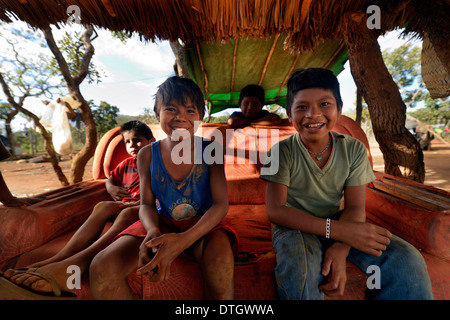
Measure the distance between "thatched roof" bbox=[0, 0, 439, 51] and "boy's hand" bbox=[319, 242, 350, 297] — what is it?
182 cm

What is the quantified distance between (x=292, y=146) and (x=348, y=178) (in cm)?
33

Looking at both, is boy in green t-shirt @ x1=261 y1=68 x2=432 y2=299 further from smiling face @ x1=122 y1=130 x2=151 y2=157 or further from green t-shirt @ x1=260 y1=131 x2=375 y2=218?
smiling face @ x1=122 y1=130 x2=151 y2=157

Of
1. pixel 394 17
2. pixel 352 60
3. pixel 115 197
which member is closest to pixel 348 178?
pixel 115 197

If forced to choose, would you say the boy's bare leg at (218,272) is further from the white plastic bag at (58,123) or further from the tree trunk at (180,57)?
the white plastic bag at (58,123)

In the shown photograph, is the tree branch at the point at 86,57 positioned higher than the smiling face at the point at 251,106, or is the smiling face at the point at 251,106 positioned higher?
the tree branch at the point at 86,57

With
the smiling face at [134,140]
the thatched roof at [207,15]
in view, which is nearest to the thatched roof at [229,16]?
the thatched roof at [207,15]

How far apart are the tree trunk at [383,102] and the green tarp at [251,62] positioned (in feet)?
3.33

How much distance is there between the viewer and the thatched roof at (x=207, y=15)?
1701mm

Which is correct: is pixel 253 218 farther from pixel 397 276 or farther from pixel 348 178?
pixel 397 276

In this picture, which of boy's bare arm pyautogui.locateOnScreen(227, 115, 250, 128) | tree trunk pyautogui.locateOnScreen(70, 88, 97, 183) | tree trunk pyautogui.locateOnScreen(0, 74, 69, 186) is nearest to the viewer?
boy's bare arm pyautogui.locateOnScreen(227, 115, 250, 128)

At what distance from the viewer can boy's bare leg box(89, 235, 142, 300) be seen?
846 millimetres

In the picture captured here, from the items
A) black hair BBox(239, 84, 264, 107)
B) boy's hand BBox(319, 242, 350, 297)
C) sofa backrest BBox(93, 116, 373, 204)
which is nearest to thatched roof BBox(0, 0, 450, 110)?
black hair BBox(239, 84, 264, 107)

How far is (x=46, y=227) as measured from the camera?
4.25 feet

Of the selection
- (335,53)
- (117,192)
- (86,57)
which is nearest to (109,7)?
(117,192)
